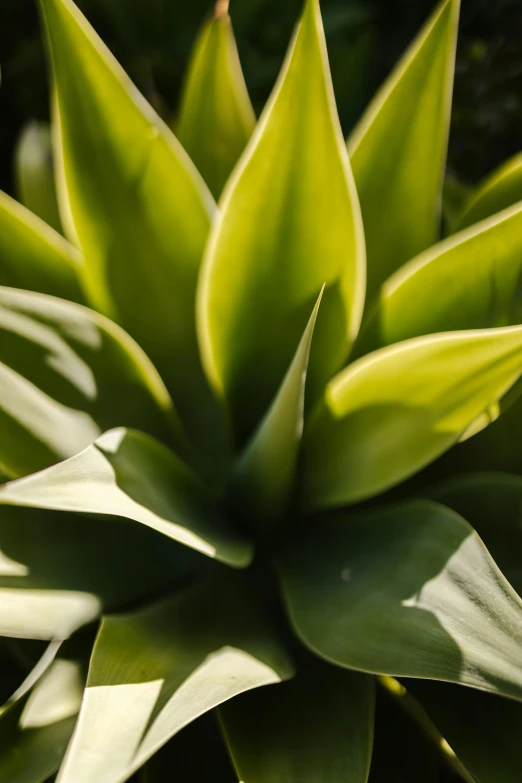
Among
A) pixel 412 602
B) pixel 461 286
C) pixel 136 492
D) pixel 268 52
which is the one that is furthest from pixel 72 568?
pixel 268 52

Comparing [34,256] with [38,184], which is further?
[38,184]

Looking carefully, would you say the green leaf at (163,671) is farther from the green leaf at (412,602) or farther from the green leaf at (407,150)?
the green leaf at (407,150)

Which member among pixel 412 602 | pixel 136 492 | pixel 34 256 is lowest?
pixel 412 602

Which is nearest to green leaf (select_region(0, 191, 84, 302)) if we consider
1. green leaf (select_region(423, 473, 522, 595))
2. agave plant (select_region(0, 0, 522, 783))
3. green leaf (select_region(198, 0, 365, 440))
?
agave plant (select_region(0, 0, 522, 783))

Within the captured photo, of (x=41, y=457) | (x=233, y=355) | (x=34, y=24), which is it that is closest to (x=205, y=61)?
(x=233, y=355)

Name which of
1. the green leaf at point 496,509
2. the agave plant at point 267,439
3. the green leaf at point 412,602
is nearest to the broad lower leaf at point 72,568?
the agave plant at point 267,439

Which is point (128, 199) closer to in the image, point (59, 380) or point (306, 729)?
point (59, 380)
